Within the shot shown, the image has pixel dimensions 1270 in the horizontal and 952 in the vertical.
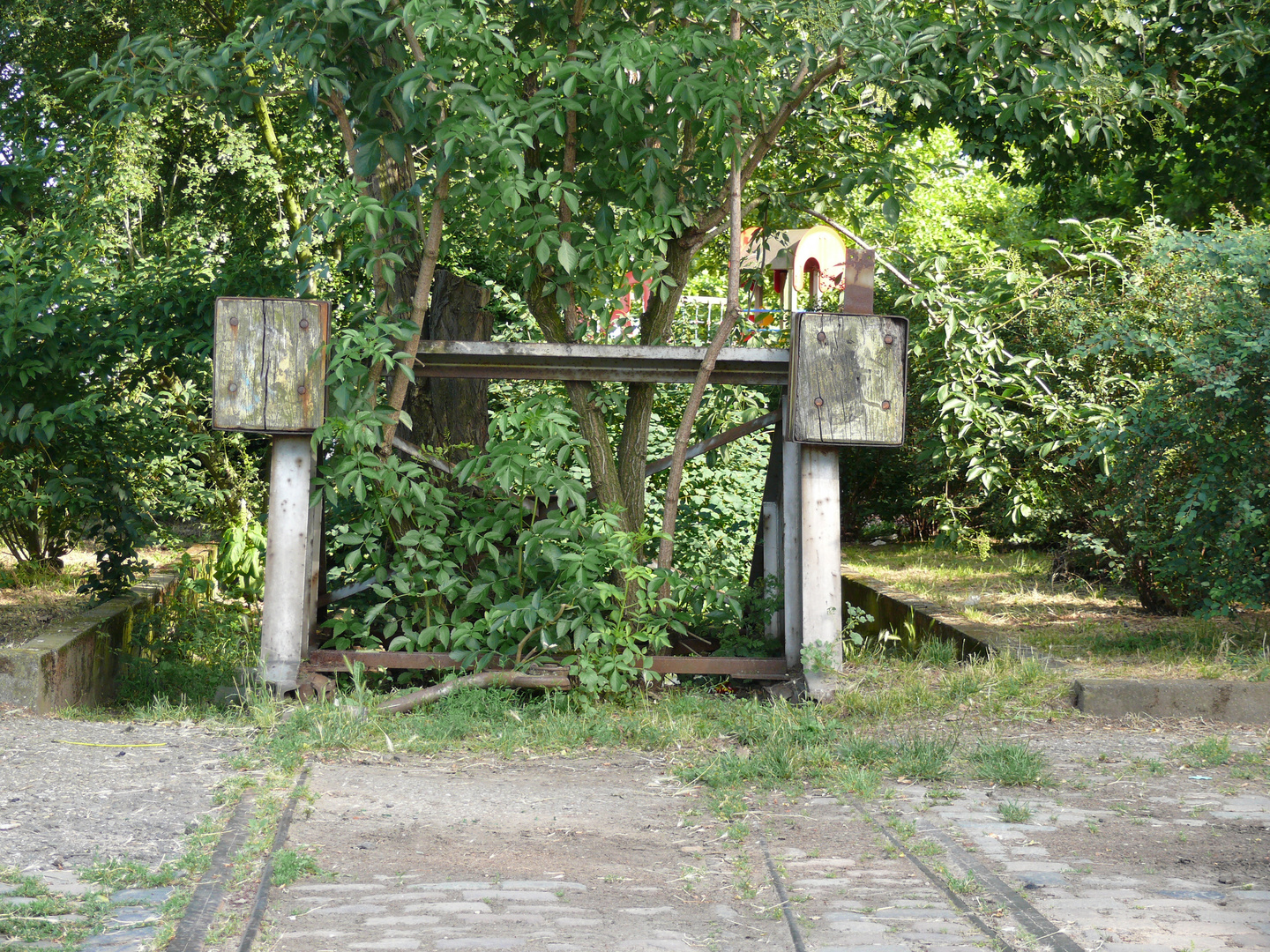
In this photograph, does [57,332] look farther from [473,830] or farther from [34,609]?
[473,830]

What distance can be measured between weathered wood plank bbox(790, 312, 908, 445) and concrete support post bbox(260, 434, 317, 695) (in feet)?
8.41

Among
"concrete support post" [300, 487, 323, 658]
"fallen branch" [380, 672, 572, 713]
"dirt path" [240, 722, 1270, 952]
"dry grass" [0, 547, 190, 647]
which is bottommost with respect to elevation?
"dirt path" [240, 722, 1270, 952]

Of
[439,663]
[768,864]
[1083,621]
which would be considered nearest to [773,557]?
[439,663]

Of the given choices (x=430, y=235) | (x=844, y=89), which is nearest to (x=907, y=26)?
(x=844, y=89)

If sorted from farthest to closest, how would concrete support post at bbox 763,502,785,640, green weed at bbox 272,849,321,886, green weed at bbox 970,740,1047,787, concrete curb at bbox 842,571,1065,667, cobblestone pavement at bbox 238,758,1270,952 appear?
1. concrete curb at bbox 842,571,1065,667
2. concrete support post at bbox 763,502,785,640
3. green weed at bbox 970,740,1047,787
4. green weed at bbox 272,849,321,886
5. cobblestone pavement at bbox 238,758,1270,952

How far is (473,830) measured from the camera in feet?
13.4

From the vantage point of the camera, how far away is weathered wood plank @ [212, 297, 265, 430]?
5852mm

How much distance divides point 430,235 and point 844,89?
3148 millimetres

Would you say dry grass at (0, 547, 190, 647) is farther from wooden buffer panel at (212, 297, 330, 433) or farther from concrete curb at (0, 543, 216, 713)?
wooden buffer panel at (212, 297, 330, 433)

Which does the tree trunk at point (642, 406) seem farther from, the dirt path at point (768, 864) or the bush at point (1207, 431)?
the bush at point (1207, 431)

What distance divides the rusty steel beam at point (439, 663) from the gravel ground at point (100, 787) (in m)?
0.81

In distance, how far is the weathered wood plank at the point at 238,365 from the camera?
585 centimetres

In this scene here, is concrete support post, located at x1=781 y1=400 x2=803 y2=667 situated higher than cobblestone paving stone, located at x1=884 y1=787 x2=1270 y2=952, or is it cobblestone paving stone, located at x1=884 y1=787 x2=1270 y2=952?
concrete support post, located at x1=781 y1=400 x2=803 y2=667

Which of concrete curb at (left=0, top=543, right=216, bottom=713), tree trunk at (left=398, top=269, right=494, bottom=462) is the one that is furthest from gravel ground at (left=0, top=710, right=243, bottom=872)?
tree trunk at (left=398, top=269, right=494, bottom=462)
